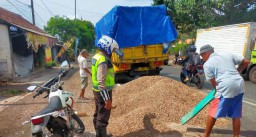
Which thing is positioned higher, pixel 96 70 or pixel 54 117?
pixel 96 70

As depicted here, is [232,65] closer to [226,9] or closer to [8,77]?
[8,77]

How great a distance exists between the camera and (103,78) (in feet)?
12.2

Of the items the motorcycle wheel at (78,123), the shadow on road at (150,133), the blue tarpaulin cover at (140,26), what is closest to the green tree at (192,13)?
the blue tarpaulin cover at (140,26)

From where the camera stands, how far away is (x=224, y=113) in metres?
3.72

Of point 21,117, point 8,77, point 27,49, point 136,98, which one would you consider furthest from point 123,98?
point 27,49

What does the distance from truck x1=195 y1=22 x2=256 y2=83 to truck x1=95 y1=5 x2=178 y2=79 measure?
4.26 m

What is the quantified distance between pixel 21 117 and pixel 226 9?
55.3ft

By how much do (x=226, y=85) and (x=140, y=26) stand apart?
21.4ft

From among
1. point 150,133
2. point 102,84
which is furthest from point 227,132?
point 102,84

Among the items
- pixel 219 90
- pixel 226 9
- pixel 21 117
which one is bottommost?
pixel 21 117

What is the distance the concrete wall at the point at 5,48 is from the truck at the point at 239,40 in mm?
13064

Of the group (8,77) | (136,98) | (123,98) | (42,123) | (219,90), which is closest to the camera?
(42,123)

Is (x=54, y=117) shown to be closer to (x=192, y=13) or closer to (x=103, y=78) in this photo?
(x=103, y=78)

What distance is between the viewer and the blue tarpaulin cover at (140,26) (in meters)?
9.26
